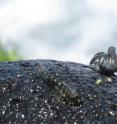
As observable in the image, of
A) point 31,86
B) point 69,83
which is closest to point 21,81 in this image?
point 31,86

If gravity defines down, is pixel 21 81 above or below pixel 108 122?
above

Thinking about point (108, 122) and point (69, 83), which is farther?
point (69, 83)

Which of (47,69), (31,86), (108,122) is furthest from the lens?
(47,69)

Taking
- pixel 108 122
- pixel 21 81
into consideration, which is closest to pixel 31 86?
pixel 21 81

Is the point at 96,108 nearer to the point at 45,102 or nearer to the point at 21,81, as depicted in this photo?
the point at 45,102

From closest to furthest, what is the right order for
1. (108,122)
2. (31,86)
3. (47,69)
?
1. (108,122)
2. (31,86)
3. (47,69)

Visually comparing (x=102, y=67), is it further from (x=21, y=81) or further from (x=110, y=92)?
(x=21, y=81)
